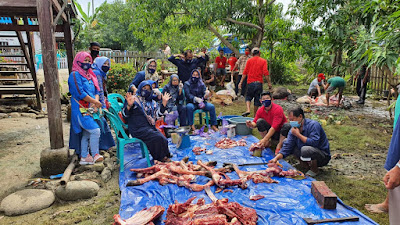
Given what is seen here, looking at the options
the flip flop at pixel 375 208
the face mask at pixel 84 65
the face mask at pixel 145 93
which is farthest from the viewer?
the face mask at pixel 145 93

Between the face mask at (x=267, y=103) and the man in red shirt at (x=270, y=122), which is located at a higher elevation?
the face mask at (x=267, y=103)

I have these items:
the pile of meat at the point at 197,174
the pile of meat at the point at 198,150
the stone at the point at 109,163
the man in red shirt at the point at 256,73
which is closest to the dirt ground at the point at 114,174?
the stone at the point at 109,163

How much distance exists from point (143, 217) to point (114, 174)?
183cm

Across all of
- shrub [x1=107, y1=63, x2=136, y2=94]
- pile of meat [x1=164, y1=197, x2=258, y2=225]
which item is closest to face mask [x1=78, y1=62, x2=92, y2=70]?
pile of meat [x1=164, y1=197, x2=258, y2=225]

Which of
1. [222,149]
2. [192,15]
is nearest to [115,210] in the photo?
[222,149]

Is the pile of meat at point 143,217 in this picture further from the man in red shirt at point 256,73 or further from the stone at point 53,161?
the man in red shirt at point 256,73

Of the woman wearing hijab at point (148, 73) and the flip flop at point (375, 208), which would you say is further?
the woman wearing hijab at point (148, 73)

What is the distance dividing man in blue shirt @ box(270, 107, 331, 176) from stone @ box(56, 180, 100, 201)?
2752mm

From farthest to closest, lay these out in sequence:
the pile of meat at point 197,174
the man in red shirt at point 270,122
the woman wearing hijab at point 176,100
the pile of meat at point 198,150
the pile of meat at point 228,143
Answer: the woman wearing hijab at point 176,100 → the pile of meat at point 228,143 → the pile of meat at point 198,150 → the man in red shirt at point 270,122 → the pile of meat at point 197,174

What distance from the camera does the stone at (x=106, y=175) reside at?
4.37 meters

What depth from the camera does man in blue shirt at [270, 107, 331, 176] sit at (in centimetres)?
426

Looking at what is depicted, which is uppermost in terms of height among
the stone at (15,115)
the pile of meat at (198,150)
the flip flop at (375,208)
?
the stone at (15,115)

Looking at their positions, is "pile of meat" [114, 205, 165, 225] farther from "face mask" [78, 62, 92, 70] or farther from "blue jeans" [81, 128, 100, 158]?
"face mask" [78, 62, 92, 70]

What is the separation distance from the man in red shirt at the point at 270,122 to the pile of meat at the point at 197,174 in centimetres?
86
